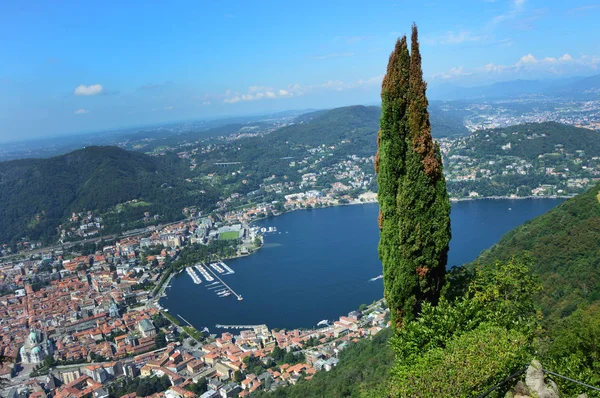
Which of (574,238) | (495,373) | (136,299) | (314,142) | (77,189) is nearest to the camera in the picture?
(495,373)

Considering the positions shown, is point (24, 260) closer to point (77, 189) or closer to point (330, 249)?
point (77, 189)

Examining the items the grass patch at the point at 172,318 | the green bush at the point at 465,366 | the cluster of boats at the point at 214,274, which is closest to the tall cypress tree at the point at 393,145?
the green bush at the point at 465,366

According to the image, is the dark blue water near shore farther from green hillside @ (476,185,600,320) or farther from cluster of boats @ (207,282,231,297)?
green hillside @ (476,185,600,320)

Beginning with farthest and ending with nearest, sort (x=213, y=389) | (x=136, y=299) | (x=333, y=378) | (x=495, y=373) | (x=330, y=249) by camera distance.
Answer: (x=330, y=249), (x=136, y=299), (x=213, y=389), (x=333, y=378), (x=495, y=373)

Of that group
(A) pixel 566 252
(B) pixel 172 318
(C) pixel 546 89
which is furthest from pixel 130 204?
(C) pixel 546 89

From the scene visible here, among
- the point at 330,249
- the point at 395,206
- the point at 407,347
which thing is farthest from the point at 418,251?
the point at 330,249
